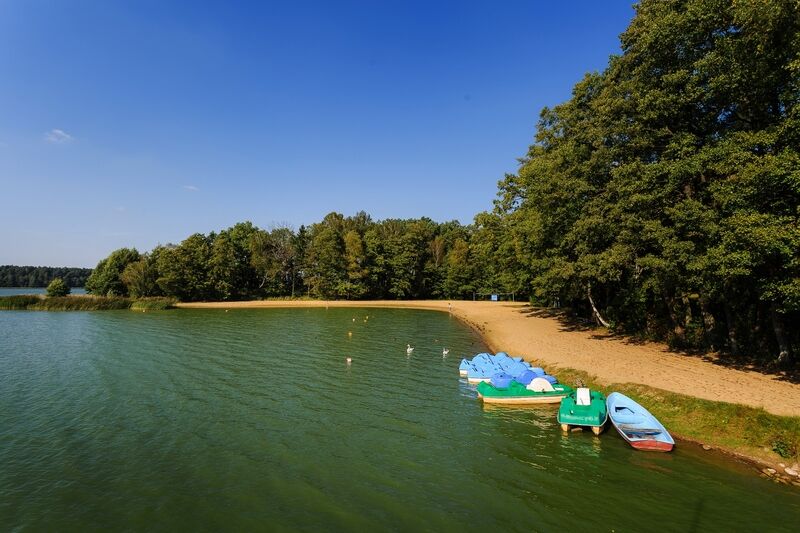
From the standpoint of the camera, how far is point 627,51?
29578 mm

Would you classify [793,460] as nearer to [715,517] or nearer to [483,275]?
[715,517]

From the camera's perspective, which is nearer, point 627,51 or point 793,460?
point 793,460

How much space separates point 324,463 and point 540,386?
11464 millimetres

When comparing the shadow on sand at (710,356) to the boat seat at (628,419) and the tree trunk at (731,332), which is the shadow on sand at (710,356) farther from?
the boat seat at (628,419)

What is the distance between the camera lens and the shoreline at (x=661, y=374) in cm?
1429

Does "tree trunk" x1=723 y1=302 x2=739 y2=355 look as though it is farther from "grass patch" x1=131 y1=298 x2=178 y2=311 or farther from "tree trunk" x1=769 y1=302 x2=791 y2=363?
"grass patch" x1=131 y1=298 x2=178 y2=311

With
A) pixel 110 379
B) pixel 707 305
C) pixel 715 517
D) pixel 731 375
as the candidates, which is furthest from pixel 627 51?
pixel 110 379

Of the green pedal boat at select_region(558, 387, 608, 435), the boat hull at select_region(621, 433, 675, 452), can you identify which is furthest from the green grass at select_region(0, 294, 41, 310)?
the boat hull at select_region(621, 433, 675, 452)

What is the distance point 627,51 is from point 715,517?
1198 inches

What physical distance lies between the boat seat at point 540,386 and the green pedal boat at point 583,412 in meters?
2.63

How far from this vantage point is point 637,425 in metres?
15.4

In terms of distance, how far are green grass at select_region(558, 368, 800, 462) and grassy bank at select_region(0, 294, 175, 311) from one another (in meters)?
76.7

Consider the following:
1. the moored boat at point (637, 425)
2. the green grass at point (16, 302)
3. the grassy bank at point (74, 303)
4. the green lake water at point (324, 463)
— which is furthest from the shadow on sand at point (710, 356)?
the green grass at point (16, 302)

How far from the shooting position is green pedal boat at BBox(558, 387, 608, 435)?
630 inches
